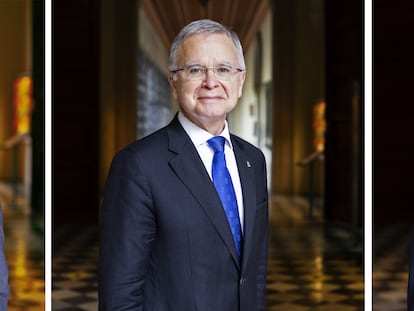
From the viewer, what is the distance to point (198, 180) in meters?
1.79

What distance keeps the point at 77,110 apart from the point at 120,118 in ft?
1.84

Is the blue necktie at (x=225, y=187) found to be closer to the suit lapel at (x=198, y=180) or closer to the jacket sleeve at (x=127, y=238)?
the suit lapel at (x=198, y=180)

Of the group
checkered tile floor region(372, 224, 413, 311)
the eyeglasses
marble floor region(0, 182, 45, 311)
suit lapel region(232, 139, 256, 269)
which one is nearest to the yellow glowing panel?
marble floor region(0, 182, 45, 311)

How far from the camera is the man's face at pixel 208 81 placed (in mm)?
1748

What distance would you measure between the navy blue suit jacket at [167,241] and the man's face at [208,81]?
0.40 ft

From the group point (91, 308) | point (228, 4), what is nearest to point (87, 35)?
point (228, 4)

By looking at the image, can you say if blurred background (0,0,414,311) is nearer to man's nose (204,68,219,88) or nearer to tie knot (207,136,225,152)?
tie knot (207,136,225,152)

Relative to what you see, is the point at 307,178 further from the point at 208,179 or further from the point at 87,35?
the point at 208,179

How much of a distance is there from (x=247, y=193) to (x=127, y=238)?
0.92 feet

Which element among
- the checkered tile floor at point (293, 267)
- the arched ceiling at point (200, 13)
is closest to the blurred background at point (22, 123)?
the checkered tile floor at point (293, 267)

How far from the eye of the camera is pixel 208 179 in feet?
5.90

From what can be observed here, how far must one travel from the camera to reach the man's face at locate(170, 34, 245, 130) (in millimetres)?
1748

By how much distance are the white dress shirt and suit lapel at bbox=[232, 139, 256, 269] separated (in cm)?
1

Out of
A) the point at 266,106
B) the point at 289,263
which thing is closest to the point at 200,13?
the point at 266,106
